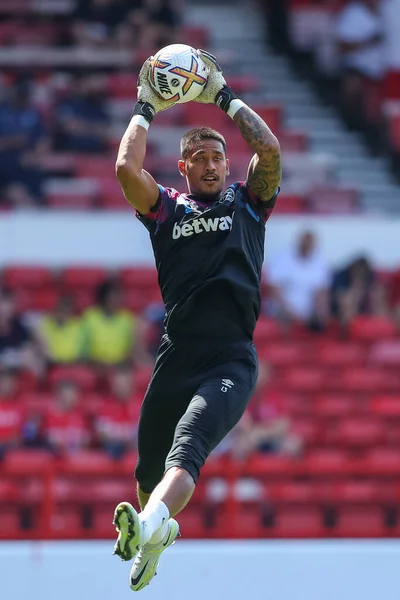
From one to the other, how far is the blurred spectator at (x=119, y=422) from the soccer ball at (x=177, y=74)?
5.22 m

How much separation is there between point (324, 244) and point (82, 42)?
404 centimetres

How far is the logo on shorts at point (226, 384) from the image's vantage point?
6.40m

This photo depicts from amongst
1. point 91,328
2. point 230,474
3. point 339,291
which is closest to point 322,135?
point 339,291

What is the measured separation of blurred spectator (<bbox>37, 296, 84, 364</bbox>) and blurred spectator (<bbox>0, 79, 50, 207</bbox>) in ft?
5.91

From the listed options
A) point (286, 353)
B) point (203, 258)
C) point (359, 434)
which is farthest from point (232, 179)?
point (203, 258)

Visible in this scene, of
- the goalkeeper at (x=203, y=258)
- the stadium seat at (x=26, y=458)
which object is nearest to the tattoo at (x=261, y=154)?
the goalkeeper at (x=203, y=258)

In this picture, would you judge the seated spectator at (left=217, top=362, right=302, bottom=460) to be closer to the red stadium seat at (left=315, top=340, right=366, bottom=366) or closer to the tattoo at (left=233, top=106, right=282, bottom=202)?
the red stadium seat at (left=315, top=340, right=366, bottom=366)

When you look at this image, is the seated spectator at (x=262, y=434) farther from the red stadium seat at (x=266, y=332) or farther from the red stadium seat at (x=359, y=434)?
the red stadium seat at (x=266, y=332)

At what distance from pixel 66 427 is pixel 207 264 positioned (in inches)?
201

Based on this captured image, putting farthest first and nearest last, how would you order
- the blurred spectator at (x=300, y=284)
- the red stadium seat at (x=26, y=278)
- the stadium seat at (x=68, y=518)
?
the red stadium seat at (x=26, y=278), the blurred spectator at (x=300, y=284), the stadium seat at (x=68, y=518)

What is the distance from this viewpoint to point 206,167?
6.66 metres

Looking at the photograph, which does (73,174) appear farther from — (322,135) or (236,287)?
(236,287)

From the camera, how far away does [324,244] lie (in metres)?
13.7

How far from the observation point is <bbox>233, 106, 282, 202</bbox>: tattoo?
659cm
